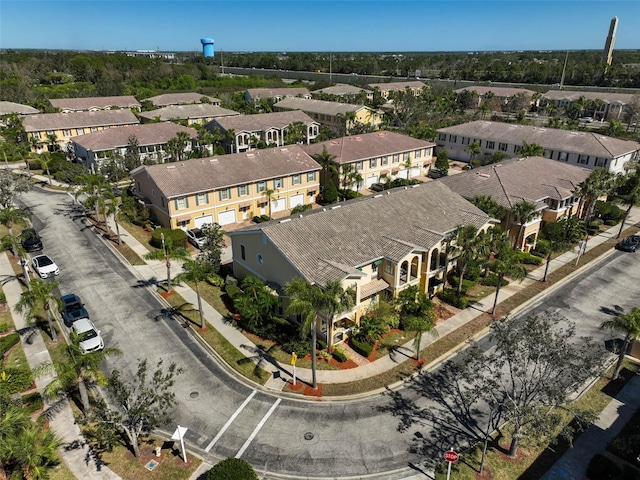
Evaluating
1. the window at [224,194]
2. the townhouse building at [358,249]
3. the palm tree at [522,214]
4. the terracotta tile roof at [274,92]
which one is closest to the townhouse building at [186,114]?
the terracotta tile roof at [274,92]

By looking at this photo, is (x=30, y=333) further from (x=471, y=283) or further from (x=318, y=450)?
(x=471, y=283)

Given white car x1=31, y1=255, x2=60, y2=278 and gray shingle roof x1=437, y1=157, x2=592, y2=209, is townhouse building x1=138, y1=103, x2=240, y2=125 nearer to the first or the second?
white car x1=31, y1=255, x2=60, y2=278

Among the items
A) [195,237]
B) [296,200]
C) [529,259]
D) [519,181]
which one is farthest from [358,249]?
[519,181]

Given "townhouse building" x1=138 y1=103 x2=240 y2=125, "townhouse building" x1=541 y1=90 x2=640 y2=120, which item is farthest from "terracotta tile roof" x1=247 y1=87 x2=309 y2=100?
"townhouse building" x1=541 y1=90 x2=640 y2=120

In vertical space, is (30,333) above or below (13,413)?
below

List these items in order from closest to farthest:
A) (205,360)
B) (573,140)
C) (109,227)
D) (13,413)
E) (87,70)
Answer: (13,413), (205,360), (109,227), (573,140), (87,70)

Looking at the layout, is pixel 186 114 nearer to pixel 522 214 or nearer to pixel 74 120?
pixel 74 120

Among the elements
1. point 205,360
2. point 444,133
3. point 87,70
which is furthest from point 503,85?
point 205,360
